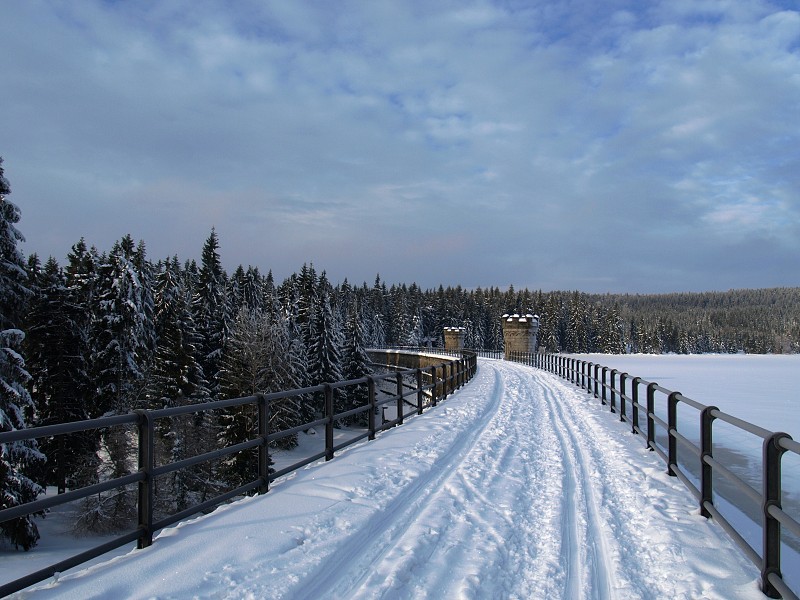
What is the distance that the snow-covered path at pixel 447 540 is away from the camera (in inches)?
162

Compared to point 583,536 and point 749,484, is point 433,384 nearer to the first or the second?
point 749,484

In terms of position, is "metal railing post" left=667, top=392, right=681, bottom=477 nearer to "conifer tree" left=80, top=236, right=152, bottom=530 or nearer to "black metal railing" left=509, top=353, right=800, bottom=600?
"black metal railing" left=509, top=353, right=800, bottom=600

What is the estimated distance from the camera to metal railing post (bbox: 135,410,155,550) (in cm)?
482

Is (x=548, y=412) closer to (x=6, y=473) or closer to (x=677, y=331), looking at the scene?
(x=6, y=473)

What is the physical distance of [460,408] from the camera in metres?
14.7

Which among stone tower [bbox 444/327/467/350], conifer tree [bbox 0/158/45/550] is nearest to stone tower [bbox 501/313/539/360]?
stone tower [bbox 444/327/467/350]

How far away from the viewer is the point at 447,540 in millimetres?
5062

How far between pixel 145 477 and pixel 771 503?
5067 mm

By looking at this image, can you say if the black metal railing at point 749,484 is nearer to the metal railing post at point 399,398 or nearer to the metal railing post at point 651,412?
the metal railing post at point 651,412

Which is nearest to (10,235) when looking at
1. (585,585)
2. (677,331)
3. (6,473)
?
(6,473)

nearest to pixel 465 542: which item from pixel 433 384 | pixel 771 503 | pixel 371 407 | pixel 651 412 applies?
pixel 771 503

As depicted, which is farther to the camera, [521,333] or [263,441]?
[521,333]

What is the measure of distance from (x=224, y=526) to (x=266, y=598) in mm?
1643

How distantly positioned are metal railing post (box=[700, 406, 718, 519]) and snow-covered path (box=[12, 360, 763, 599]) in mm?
212
